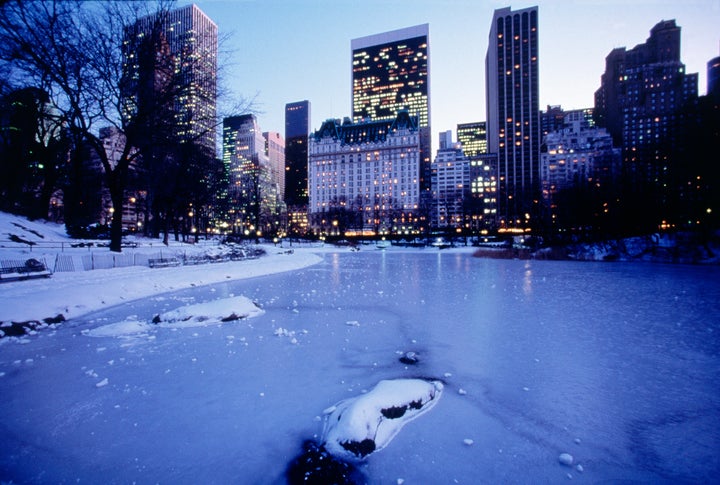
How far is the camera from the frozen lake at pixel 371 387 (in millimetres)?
2686

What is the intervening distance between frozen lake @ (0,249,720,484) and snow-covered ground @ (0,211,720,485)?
0.02 m

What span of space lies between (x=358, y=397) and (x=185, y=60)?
19.3 m

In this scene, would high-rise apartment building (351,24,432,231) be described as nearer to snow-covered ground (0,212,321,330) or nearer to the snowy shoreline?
snow-covered ground (0,212,321,330)

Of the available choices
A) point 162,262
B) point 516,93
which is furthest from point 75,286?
point 516,93

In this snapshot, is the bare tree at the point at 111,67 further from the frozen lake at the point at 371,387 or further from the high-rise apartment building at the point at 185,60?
the frozen lake at the point at 371,387

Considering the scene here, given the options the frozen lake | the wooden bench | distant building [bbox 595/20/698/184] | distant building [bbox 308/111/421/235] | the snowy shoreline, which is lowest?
the frozen lake

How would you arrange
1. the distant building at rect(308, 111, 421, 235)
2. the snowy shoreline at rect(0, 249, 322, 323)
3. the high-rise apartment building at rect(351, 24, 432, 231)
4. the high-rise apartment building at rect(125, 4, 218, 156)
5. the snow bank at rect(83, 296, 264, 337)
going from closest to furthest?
the snow bank at rect(83, 296, 264, 337)
the snowy shoreline at rect(0, 249, 322, 323)
the high-rise apartment building at rect(125, 4, 218, 156)
the distant building at rect(308, 111, 421, 235)
the high-rise apartment building at rect(351, 24, 432, 231)

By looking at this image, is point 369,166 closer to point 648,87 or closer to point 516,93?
point 516,93

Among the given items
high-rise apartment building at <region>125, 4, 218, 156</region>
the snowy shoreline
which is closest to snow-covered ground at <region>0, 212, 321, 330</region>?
the snowy shoreline

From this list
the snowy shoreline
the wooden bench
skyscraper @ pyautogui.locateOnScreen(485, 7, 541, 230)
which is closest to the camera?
the snowy shoreline

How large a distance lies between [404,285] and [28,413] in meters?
11.6

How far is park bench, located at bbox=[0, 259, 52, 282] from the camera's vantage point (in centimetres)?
1118

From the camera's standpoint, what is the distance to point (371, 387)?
409 centimetres

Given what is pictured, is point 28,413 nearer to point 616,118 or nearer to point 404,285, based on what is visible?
point 404,285
